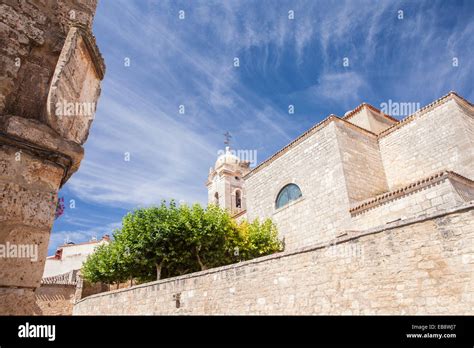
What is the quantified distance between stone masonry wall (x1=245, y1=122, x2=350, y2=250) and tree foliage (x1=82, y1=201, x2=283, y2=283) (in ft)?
3.70

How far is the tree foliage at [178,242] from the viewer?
14.2 metres

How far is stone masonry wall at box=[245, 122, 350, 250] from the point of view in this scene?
13508mm

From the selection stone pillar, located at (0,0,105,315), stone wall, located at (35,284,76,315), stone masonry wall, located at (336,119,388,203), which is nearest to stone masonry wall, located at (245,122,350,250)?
stone masonry wall, located at (336,119,388,203)

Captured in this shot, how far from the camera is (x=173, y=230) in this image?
14156 millimetres

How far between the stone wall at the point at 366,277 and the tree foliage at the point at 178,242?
5.03m

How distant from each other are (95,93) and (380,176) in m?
14.8

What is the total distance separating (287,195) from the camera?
54.1 feet

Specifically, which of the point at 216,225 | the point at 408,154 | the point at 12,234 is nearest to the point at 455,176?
the point at 408,154

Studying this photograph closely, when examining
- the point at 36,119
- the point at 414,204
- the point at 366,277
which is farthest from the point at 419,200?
the point at 36,119

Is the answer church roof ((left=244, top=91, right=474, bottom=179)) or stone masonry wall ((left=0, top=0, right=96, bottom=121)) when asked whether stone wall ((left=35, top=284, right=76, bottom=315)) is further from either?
stone masonry wall ((left=0, top=0, right=96, bottom=121))

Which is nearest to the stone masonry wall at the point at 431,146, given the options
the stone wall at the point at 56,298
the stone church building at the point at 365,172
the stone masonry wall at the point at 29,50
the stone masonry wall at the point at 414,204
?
the stone church building at the point at 365,172
